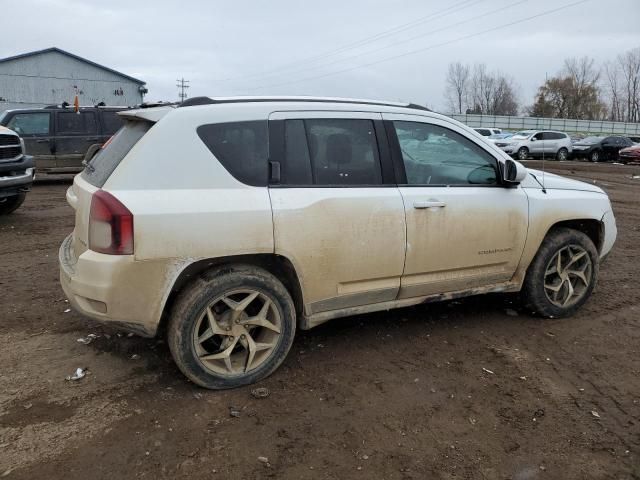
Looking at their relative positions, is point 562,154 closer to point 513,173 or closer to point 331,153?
point 513,173

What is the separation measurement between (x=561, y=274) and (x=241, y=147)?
9.84 feet

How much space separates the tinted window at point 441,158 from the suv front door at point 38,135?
1208 cm

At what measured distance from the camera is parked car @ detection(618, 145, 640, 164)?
27158 mm

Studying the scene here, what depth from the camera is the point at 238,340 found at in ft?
11.2

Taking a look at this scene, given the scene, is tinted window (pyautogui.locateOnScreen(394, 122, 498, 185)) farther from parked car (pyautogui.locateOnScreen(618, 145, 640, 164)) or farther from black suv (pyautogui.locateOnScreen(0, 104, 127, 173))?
parked car (pyautogui.locateOnScreen(618, 145, 640, 164))

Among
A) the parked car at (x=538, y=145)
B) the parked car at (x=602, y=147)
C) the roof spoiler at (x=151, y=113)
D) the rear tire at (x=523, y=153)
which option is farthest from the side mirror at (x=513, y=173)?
the parked car at (x=602, y=147)

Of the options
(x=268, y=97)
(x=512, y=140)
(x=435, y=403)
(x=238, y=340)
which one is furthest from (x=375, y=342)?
(x=512, y=140)

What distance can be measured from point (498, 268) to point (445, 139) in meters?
1.13

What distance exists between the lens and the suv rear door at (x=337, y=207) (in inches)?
133

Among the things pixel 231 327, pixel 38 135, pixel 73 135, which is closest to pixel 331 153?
pixel 231 327

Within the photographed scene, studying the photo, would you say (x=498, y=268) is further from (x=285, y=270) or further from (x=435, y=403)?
(x=285, y=270)

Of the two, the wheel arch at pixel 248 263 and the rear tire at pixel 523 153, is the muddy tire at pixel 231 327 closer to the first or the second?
the wheel arch at pixel 248 263

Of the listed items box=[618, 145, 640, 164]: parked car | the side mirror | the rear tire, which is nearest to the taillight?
the side mirror

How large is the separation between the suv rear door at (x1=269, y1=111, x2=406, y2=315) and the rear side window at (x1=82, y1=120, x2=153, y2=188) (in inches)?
34.0
